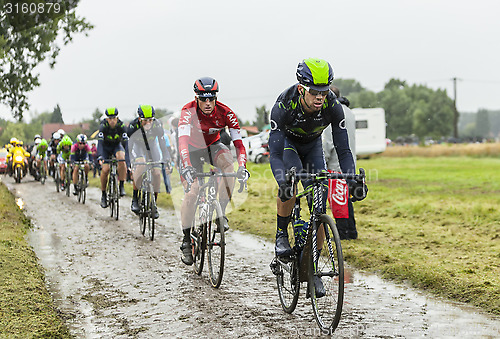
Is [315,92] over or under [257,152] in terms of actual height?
over

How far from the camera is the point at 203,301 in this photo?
6.08 meters

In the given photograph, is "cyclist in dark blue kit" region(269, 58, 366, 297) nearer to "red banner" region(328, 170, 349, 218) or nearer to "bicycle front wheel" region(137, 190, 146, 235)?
"red banner" region(328, 170, 349, 218)

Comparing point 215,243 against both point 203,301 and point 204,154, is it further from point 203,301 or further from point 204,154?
point 204,154

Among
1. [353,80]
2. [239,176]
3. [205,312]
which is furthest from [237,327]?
[353,80]

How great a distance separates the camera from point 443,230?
32.7 ft

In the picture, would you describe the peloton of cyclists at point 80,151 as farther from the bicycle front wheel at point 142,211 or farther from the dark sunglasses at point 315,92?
the dark sunglasses at point 315,92

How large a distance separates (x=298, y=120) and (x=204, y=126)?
2.17 m

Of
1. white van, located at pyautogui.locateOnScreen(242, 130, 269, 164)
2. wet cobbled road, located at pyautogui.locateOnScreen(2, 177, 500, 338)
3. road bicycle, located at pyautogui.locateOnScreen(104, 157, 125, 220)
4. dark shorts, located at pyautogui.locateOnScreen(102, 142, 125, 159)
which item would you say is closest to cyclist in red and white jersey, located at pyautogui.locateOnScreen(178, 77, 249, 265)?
wet cobbled road, located at pyautogui.locateOnScreen(2, 177, 500, 338)

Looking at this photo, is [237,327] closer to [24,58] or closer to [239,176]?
[239,176]

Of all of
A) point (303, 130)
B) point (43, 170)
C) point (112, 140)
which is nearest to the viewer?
point (303, 130)

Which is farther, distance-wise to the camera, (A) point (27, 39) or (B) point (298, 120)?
(A) point (27, 39)

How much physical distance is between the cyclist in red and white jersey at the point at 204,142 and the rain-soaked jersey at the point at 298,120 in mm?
1289

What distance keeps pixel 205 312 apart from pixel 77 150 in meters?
12.9

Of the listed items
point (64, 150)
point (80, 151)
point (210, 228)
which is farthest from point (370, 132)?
point (210, 228)
